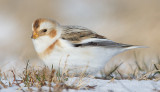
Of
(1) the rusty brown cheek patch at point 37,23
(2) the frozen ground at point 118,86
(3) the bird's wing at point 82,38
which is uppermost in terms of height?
(1) the rusty brown cheek patch at point 37,23

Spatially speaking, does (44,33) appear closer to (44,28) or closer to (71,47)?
(44,28)

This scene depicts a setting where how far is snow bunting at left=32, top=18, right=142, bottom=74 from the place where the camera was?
4.45 m

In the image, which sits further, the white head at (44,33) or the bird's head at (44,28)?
the bird's head at (44,28)

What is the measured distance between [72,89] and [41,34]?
1635mm

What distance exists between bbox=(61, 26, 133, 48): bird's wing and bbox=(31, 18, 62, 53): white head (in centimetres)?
14

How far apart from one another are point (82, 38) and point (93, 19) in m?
8.59

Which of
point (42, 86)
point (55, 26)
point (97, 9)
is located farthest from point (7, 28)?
point (42, 86)

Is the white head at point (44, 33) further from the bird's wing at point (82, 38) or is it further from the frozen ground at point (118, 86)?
→ the frozen ground at point (118, 86)

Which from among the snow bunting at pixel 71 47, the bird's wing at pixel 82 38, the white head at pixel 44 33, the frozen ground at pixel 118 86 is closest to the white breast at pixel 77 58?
the snow bunting at pixel 71 47

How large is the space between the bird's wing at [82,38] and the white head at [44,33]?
0.14 meters

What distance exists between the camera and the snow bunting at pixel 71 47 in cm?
445

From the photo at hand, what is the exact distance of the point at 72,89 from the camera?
3.48 metres

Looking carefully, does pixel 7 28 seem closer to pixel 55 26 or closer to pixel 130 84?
pixel 55 26

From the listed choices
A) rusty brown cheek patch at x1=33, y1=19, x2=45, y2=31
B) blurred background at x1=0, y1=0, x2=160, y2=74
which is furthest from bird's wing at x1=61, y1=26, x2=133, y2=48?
blurred background at x1=0, y1=0, x2=160, y2=74
